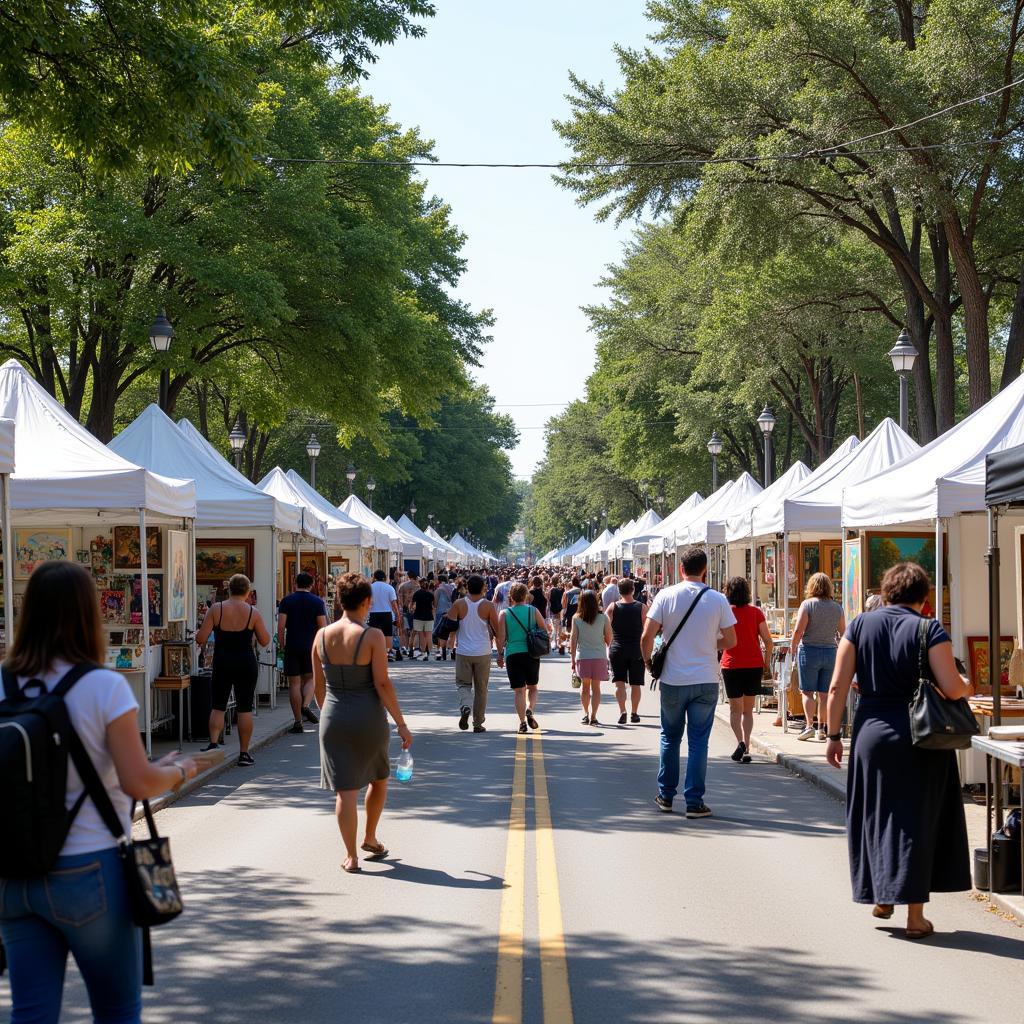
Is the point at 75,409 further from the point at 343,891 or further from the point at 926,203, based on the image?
the point at 343,891

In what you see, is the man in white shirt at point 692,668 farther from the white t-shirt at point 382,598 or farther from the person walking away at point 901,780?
the white t-shirt at point 382,598

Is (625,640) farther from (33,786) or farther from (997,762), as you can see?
(33,786)

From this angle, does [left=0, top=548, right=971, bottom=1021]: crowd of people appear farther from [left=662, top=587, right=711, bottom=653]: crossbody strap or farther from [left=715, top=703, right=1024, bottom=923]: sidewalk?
[left=715, top=703, right=1024, bottom=923]: sidewalk

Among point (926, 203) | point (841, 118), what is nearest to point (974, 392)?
point (926, 203)

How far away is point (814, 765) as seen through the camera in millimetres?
13188

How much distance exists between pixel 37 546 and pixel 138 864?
1281 centimetres

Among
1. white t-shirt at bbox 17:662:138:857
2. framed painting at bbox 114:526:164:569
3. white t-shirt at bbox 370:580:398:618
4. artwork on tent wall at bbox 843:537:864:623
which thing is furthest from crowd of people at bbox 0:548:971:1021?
white t-shirt at bbox 370:580:398:618

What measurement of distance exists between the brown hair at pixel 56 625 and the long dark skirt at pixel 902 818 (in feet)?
14.3

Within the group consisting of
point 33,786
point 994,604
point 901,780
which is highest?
point 994,604

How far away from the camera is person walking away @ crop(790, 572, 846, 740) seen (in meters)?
15.0

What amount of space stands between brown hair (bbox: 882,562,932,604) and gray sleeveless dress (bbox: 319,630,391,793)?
10.5 ft

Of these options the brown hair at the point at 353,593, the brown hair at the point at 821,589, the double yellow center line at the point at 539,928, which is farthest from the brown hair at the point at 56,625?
the brown hair at the point at 821,589

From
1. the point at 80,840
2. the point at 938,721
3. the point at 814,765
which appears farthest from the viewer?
the point at 814,765

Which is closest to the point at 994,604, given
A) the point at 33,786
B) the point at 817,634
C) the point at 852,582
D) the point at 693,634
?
the point at 693,634
